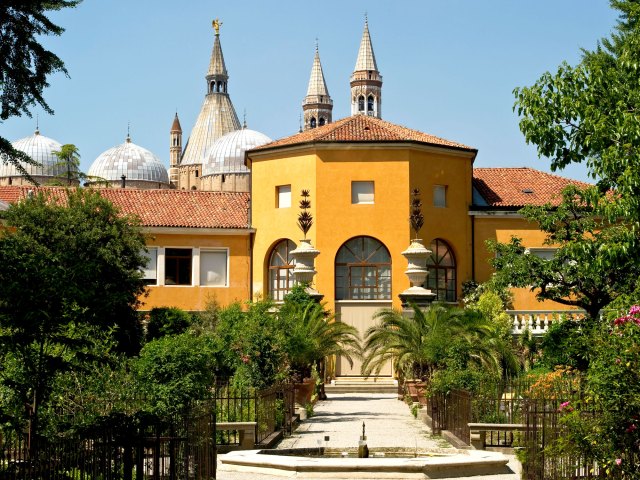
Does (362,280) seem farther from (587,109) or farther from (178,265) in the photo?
(587,109)

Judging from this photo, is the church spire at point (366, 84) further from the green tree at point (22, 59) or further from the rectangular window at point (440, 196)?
the green tree at point (22, 59)

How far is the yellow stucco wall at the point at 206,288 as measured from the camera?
4459 centimetres

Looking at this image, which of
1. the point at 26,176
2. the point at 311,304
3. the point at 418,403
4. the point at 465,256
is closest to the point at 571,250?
the point at 26,176

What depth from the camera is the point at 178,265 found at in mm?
45062

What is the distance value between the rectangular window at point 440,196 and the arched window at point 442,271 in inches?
55.6

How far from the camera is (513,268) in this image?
96.3 feet

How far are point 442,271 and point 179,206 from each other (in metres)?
11.1

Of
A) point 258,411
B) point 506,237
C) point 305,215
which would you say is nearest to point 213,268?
point 305,215

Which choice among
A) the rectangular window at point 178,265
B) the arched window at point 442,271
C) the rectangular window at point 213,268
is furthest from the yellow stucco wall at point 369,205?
the rectangular window at point 178,265

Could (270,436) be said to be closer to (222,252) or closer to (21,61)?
(21,61)

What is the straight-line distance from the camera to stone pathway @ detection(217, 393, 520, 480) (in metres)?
20.0

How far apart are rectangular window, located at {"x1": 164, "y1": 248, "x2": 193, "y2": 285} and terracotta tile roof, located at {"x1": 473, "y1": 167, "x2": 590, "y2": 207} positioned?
39.4ft

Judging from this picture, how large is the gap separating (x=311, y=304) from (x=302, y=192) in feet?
31.7

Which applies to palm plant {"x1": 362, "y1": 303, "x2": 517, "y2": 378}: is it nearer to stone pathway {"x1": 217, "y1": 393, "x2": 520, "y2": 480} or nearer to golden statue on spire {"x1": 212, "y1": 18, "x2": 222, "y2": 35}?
stone pathway {"x1": 217, "y1": 393, "x2": 520, "y2": 480}
